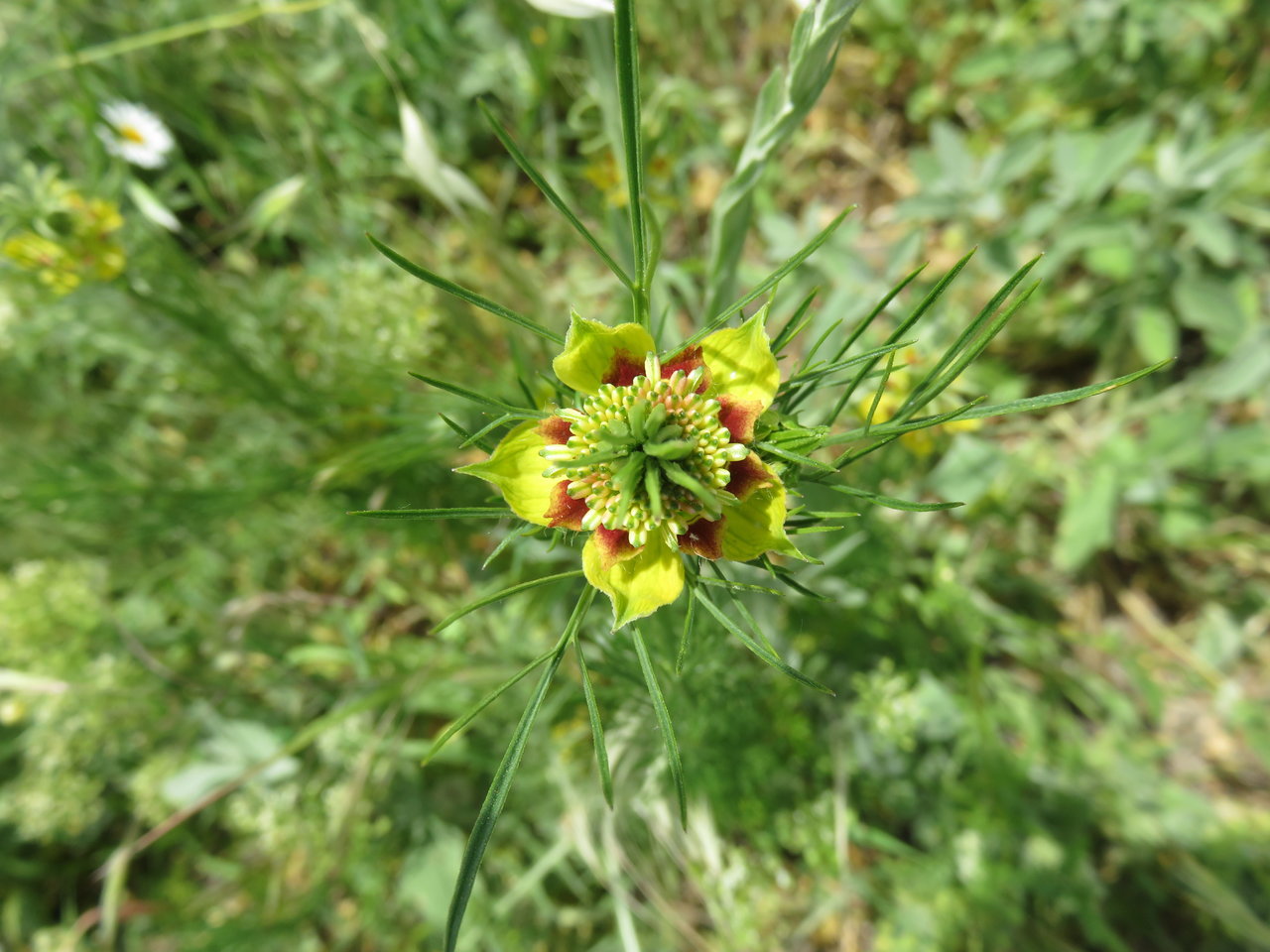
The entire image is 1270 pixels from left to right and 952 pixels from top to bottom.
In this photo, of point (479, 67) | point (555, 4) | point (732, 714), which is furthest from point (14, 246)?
point (732, 714)

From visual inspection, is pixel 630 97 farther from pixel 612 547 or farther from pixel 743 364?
pixel 612 547

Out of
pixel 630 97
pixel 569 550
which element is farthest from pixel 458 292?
pixel 569 550

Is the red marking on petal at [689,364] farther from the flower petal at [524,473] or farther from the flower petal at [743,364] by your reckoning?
the flower petal at [524,473]

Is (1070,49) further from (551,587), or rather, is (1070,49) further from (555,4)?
(551,587)

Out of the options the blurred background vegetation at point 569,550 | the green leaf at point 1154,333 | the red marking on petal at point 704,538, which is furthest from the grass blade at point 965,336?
the green leaf at point 1154,333

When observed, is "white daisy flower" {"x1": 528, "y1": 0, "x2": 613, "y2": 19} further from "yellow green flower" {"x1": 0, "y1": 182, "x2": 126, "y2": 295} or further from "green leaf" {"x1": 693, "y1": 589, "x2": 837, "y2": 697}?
"yellow green flower" {"x1": 0, "y1": 182, "x2": 126, "y2": 295}

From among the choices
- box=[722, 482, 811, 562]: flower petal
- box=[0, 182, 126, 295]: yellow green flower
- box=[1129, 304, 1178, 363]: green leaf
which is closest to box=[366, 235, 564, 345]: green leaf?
box=[722, 482, 811, 562]: flower petal
